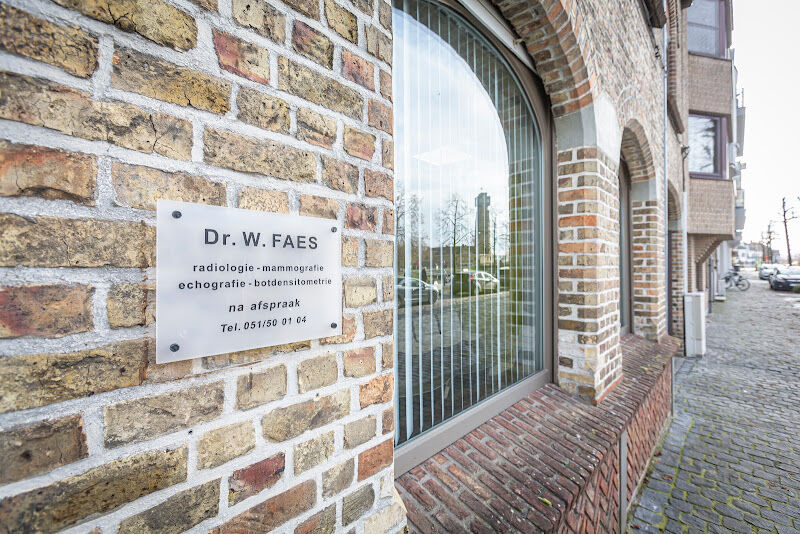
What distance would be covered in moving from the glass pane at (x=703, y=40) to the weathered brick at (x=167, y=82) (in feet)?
40.1

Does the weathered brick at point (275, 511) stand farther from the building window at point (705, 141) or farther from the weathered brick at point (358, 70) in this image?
the building window at point (705, 141)

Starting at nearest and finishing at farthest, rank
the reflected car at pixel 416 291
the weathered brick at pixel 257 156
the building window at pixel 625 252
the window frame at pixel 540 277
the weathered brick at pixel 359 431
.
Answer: the weathered brick at pixel 257 156
the weathered brick at pixel 359 431
the reflected car at pixel 416 291
the window frame at pixel 540 277
the building window at pixel 625 252

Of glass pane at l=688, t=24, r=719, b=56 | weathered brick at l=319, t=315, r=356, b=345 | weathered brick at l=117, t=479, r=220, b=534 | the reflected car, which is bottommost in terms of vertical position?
weathered brick at l=117, t=479, r=220, b=534

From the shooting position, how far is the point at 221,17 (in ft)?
2.35

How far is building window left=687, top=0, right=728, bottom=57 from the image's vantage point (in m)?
8.77

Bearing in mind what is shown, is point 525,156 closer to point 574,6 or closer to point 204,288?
point 574,6

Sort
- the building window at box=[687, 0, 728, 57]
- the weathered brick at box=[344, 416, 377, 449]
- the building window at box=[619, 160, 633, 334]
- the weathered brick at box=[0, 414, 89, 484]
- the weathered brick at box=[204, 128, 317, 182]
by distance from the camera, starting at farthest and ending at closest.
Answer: the building window at box=[687, 0, 728, 57] < the building window at box=[619, 160, 633, 334] < the weathered brick at box=[344, 416, 377, 449] < the weathered brick at box=[204, 128, 317, 182] < the weathered brick at box=[0, 414, 89, 484]

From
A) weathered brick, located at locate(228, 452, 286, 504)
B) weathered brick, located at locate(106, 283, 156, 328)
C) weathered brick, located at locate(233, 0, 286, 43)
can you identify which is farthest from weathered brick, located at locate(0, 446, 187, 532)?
weathered brick, located at locate(233, 0, 286, 43)

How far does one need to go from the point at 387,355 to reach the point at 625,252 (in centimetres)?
445

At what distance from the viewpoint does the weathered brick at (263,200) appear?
75 centimetres

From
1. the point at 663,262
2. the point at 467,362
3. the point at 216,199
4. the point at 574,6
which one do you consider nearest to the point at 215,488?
the point at 216,199

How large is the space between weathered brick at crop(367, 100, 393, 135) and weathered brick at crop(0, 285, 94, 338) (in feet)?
2.47

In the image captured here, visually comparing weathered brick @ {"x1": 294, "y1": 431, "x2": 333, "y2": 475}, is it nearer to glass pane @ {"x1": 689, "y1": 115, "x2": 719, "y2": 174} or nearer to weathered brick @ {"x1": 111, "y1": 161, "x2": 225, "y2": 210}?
weathered brick @ {"x1": 111, "y1": 161, "x2": 225, "y2": 210}

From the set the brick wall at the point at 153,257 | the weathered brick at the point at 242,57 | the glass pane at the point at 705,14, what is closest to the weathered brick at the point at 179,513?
the brick wall at the point at 153,257
